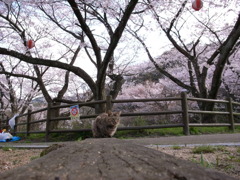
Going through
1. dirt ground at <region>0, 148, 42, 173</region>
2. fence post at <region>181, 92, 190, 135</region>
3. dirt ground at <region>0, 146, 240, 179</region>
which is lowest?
dirt ground at <region>0, 148, 42, 173</region>

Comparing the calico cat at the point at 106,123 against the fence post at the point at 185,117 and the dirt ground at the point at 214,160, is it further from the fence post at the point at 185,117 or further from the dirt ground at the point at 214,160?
the fence post at the point at 185,117

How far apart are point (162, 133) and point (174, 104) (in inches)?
434

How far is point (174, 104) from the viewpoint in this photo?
1769 centimetres

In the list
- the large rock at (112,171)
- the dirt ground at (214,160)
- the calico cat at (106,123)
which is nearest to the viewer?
the large rock at (112,171)

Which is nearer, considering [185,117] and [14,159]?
[14,159]

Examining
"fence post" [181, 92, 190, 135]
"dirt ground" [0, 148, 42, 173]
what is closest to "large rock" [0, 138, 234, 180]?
"dirt ground" [0, 148, 42, 173]

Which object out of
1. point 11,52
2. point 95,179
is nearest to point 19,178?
point 95,179

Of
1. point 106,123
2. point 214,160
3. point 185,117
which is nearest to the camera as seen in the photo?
point 214,160

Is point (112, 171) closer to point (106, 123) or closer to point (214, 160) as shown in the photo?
point (214, 160)

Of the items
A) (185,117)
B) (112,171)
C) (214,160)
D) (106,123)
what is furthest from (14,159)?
(185,117)

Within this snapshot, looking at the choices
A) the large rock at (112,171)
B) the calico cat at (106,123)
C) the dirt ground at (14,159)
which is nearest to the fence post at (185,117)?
the calico cat at (106,123)

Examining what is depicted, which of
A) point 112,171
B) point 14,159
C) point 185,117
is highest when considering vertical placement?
point 112,171

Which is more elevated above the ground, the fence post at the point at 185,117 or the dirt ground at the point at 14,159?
the fence post at the point at 185,117

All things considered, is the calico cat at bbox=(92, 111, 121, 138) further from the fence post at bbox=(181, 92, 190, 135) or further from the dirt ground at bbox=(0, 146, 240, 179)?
the fence post at bbox=(181, 92, 190, 135)
